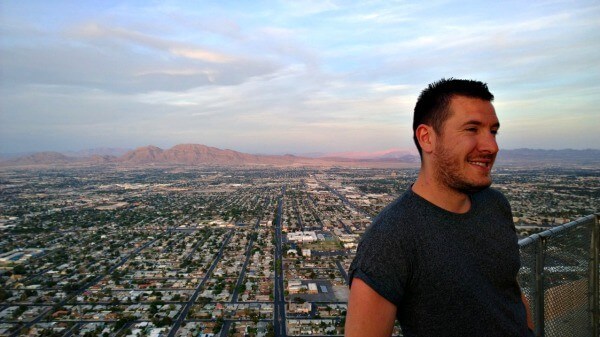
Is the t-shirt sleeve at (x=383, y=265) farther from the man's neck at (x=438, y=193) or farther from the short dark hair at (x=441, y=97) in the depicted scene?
the short dark hair at (x=441, y=97)

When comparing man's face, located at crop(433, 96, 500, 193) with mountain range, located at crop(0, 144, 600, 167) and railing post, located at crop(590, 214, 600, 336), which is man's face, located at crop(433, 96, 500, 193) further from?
mountain range, located at crop(0, 144, 600, 167)

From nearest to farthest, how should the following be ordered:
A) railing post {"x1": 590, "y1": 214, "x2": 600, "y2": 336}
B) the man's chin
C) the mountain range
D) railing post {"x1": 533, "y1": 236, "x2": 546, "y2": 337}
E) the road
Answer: the man's chin, railing post {"x1": 533, "y1": 236, "x2": 546, "y2": 337}, railing post {"x1": 590, "y1": 214, "x2": 600, "y2": 336}, the road, the mountain range

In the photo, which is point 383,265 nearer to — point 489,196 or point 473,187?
point 473,187

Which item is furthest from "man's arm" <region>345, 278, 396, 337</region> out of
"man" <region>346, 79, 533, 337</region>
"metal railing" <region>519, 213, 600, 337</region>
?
"metal railing" <region>519, 213, 600, 337</region>

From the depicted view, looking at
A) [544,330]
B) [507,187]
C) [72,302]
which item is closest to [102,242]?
[72,302]

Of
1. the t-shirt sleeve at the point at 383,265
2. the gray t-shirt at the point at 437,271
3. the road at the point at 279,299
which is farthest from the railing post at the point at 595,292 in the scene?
the road at the point at 279,299

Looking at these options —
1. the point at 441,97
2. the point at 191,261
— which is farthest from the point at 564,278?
the point at 191,261

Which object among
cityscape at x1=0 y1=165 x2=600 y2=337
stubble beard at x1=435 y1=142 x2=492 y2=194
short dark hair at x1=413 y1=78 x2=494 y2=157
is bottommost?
cityscape at x1=0 y1=165 x2=600 y2=337

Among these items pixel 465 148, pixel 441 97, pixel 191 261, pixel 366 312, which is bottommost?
pixel 191 261
